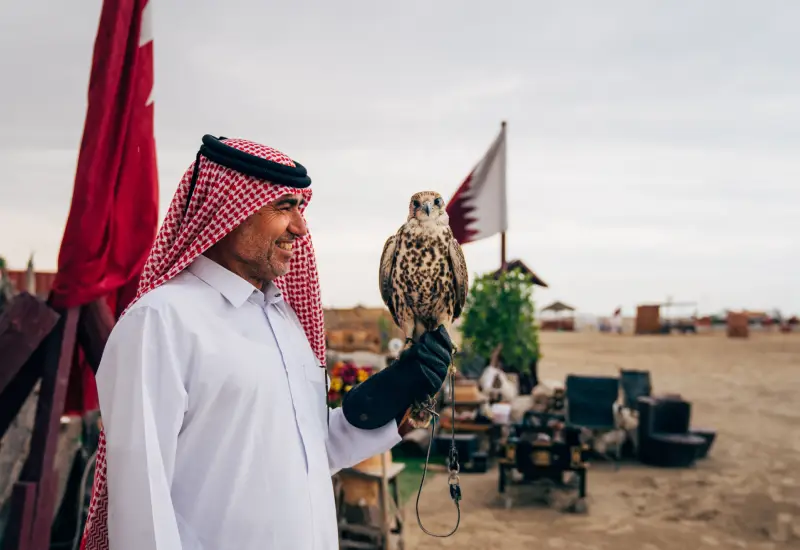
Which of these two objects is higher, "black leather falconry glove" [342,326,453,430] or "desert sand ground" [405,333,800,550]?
"black leather falconry glove" [342,326,453,430]

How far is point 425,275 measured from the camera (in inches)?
92.1

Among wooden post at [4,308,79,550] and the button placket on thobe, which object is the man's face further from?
wooden post at [4,308,79,550]

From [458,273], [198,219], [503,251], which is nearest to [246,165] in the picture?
[198,219]

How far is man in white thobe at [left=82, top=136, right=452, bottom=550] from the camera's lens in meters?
1.68

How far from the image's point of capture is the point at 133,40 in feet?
12.3

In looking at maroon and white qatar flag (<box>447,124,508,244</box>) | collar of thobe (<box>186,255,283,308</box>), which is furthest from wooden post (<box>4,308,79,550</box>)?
maroon and white qatar flag (<box>447,124,508,244</box>)

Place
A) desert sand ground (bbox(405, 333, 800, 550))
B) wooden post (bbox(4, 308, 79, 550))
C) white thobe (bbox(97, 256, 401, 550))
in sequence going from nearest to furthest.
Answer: white thobe (bbox(97, 256, 401, 550)) → wooden post (bbox(4, 308, 79, 550)) → desert sand ground (bbox(405, 333, 800, 550))

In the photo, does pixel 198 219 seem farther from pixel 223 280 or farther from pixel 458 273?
pixel 458 273

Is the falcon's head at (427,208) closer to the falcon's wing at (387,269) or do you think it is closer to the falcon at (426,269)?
the falcon at (426,269)

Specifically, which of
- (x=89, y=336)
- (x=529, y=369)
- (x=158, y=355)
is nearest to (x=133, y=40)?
(x=89, y=336)

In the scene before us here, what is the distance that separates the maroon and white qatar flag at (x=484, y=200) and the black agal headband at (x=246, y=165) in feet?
30.8

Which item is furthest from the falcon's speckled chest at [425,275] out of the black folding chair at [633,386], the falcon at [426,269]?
the black folding chair at [633,386]

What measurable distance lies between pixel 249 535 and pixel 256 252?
0.75 metres

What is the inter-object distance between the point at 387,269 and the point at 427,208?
26cm
